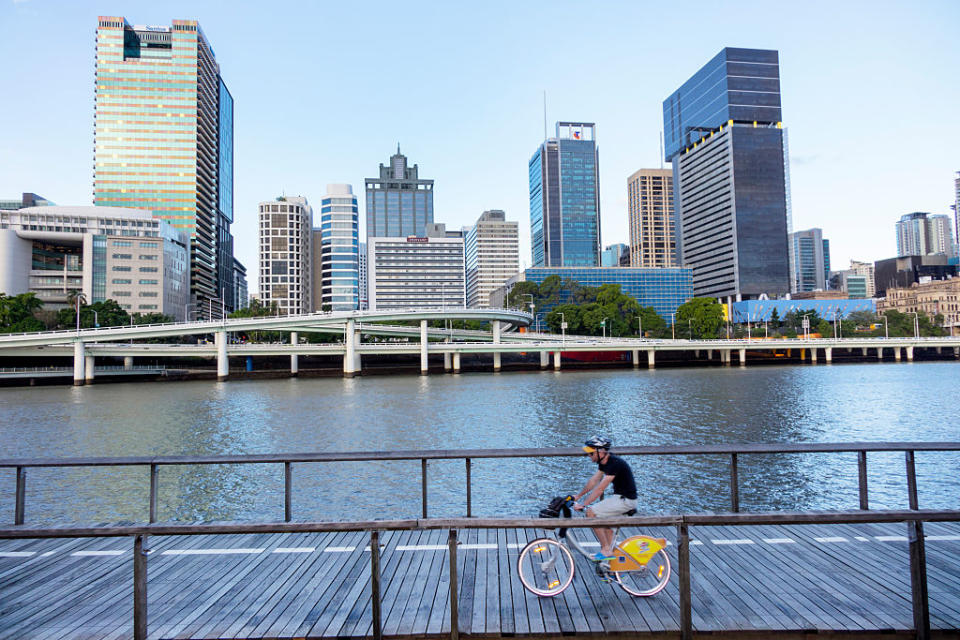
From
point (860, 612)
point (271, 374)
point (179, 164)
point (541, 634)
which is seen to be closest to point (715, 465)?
point (860, 612)

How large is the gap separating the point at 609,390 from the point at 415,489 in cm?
4364

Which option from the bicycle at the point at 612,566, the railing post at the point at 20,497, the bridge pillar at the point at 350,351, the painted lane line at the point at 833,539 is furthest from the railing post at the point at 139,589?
the bridge pillar at the point at 350,351

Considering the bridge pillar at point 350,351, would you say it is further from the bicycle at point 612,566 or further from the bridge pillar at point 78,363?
the bicycle at point 612,566

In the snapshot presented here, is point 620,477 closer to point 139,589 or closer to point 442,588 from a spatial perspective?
point 442,588

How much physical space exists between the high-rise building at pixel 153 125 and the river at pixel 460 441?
130 m

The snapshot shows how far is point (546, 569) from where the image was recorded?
6977 millimetres

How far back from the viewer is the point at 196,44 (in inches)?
7047

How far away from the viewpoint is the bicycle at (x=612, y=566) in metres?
6.98

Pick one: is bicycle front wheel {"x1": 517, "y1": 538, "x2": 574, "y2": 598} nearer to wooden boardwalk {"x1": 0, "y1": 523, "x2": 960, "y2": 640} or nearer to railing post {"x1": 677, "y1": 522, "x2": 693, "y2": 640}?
wooden boardwalk {"x1": 0, "y1": 523, "x2": 960, "y2": 640}

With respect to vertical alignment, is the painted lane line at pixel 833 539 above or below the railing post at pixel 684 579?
below

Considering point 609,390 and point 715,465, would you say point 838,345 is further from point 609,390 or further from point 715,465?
point 715,465

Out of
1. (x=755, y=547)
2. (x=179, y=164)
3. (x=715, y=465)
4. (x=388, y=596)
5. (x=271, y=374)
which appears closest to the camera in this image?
(x=388, y=596)

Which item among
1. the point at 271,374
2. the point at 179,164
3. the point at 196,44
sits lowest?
the point at 271,374

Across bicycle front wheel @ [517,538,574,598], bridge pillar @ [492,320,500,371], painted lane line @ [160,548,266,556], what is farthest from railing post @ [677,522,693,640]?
bridge pillar @ [492,320,500,371]
